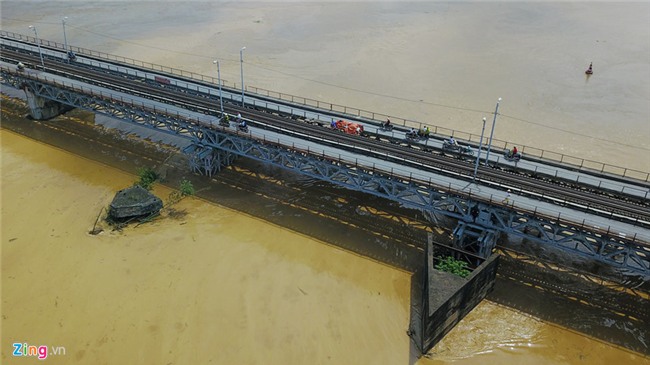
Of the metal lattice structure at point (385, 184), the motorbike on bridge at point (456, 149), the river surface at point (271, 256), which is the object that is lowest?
the river surface at point (271, 256)

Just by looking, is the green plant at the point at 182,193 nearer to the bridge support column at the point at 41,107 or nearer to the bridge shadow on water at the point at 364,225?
the bridge shadow on water at the point at 364,225

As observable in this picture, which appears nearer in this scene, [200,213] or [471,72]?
[200,213]

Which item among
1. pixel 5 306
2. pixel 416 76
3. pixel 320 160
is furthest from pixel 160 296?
pixel 416 76

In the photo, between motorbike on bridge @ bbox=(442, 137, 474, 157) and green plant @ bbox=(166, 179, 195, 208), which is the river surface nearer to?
green plant @ bbox=(166, 179, 195, 208)

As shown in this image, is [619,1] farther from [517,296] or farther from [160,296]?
[160,296]

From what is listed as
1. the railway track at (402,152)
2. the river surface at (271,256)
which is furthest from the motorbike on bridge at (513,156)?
the river surface at (271,256)
